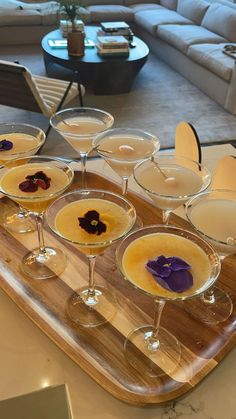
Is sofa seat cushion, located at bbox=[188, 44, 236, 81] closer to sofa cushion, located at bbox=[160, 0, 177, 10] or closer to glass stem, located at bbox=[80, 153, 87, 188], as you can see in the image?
sofa cushion, located at bbox=[160, 0, 177, 10]

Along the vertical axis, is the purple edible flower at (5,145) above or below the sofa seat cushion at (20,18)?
above

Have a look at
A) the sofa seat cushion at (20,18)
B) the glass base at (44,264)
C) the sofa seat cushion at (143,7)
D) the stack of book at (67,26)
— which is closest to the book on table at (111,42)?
the stack of book at (67,26)

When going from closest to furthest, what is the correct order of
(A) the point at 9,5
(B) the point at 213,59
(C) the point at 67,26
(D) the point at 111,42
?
(D) the point at 111,42 < (B) the point at 213,59 < (C) the point at 67,26 < (A) the point at 9,5

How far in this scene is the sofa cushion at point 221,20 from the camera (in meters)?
4.22

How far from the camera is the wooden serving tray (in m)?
0.83

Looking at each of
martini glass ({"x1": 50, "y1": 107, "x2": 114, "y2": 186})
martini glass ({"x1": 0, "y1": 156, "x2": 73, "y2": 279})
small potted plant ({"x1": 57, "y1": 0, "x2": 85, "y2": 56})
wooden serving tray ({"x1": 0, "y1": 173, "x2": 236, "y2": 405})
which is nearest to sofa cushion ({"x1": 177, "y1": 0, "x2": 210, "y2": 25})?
small potted plant ({"x1": 57, "y1": 0, "x2": 85, "y2": 56})

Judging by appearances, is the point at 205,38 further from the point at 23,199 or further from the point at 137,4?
the point at 23,199

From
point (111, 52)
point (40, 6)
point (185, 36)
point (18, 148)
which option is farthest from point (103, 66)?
point (18, 148)

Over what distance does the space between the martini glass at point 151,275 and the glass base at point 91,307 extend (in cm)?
8

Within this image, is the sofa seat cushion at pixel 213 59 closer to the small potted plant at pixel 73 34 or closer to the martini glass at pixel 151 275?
the small potted plant at pixel 73 34

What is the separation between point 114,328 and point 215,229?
0.33 m

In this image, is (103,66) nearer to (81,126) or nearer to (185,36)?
(185,36)

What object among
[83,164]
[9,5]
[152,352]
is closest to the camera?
[152,352]

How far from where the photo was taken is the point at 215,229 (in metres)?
0.98
